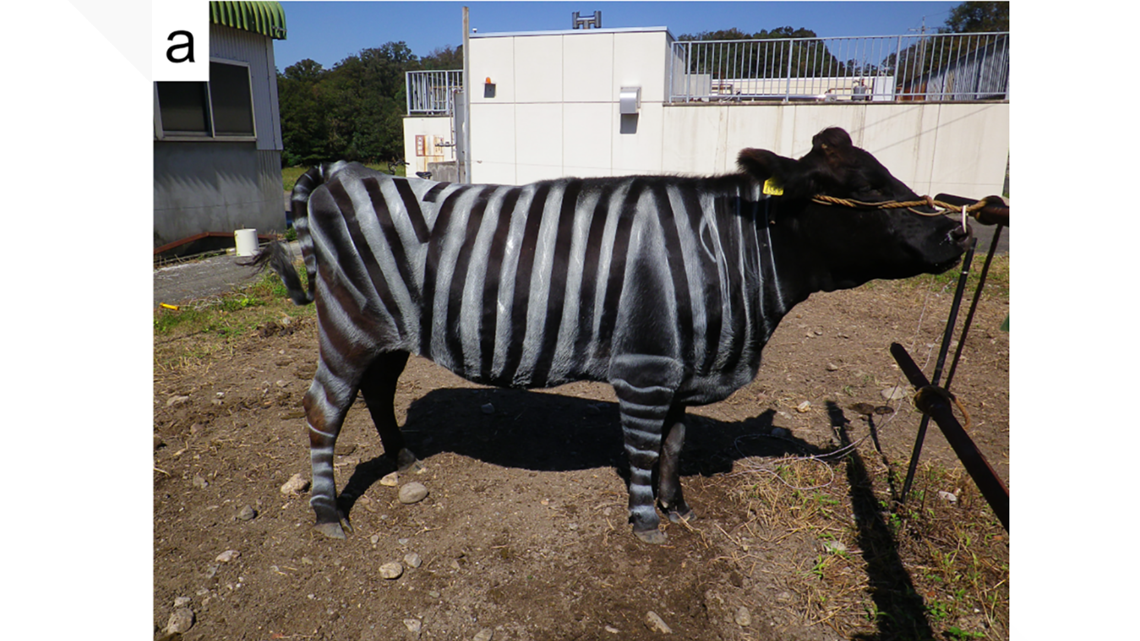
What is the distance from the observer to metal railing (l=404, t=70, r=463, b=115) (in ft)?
63.0

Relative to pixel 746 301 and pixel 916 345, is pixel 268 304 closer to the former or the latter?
pixel 746 301

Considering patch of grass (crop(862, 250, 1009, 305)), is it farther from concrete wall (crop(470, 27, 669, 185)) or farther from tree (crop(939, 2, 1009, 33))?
tree (crop(939, 2, 1009, 33))

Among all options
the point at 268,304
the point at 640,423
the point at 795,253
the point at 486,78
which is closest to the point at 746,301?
the point at 795,253

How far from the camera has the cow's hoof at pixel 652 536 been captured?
3344 millimetres

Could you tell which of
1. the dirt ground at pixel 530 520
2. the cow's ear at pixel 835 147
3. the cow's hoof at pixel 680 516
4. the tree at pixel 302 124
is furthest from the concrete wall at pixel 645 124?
the tree at pixel 302 124

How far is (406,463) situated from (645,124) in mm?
10694

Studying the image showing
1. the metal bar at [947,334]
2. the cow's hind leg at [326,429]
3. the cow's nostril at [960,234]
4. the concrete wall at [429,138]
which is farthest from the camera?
the concrete wall at [429,138]

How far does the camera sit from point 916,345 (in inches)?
246

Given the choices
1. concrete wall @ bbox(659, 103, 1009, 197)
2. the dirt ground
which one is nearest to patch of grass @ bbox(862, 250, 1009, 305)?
the dirt ground

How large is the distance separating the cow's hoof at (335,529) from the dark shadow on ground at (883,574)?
8.20ft

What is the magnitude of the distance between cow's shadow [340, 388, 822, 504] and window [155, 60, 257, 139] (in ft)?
24.6

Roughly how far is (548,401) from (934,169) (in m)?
10.1

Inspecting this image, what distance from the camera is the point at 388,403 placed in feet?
13.0

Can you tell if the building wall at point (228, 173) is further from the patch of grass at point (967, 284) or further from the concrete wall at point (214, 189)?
the patch of grass at point (967, 284)
